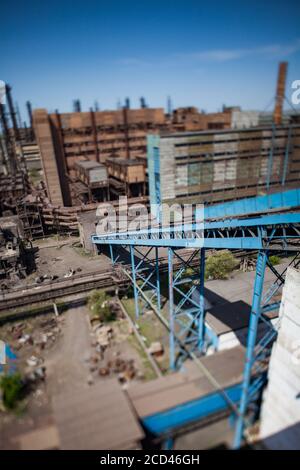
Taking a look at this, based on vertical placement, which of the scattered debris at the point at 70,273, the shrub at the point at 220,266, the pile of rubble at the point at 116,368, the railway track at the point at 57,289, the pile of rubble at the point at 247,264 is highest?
the railway track at the point at 57,289

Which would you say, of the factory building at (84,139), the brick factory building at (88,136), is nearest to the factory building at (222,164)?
the brick factory building at (88,136)

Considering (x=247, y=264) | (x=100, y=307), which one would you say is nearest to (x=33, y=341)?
(x=100, y=307)

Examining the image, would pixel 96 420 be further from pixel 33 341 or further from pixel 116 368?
pixel 33 341

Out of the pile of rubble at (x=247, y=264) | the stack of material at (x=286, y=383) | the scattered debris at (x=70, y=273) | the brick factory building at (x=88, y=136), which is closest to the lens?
the stack of material at (x=286, y=383)

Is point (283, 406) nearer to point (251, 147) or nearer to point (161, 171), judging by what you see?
point (161, 171)

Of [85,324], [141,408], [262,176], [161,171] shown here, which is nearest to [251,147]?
[262,176]

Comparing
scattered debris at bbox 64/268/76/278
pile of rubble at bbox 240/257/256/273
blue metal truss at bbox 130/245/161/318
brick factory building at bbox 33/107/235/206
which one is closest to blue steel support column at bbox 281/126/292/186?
brick factory building at bbox 33/107/235/206

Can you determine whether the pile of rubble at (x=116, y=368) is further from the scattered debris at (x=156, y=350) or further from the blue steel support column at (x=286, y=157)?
the blue steel support column at (x=286, y=157)
